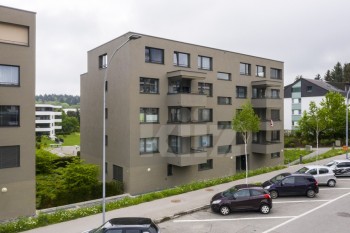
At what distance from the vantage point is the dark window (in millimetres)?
25594

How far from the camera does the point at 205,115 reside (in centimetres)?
3034

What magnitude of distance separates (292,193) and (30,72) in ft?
59.5

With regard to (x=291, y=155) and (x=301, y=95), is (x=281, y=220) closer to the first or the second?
(x=291, y=155)

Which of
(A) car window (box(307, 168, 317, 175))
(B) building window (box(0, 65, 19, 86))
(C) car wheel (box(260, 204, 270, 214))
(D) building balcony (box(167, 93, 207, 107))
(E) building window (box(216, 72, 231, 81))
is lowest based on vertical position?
(C) car wheel (box(260, 204, 270, 214))

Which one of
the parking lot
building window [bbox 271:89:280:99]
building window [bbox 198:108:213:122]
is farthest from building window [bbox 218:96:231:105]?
the parking lot

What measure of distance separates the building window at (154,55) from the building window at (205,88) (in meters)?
4.93

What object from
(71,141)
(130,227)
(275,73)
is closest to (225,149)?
(275,73)

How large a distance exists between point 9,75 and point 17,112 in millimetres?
2220

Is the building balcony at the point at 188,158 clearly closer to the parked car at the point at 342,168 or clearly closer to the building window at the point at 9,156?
the parked car at the point at 342,168

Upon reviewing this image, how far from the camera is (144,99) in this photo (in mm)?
25594

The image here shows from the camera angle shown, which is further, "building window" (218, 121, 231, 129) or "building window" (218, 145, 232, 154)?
"building window" (218, 121, 231, 129)

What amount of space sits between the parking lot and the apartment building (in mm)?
9098

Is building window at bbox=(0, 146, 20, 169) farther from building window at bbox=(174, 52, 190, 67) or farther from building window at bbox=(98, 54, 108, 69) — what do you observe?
building window at bbox=(174, 52, 190, 67)

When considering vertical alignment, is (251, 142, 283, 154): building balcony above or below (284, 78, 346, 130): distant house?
below
